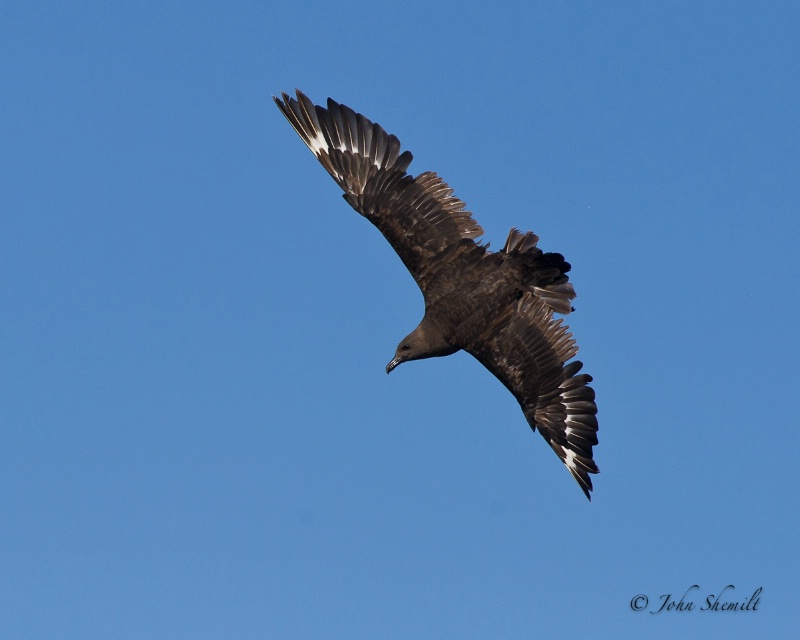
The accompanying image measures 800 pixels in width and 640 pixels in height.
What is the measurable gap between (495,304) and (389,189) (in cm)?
160

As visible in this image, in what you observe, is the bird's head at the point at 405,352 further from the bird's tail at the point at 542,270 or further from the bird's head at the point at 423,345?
the bird's tail at the point at 542,270

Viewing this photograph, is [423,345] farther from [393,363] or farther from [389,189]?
[389,189]

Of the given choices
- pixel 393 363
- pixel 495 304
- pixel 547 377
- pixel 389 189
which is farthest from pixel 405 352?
pixel 389 189

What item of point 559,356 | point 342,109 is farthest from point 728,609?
point 342,109

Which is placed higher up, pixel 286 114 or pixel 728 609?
pixel 286 114

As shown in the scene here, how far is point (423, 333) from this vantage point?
35.4ft

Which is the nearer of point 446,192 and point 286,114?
point 446,192

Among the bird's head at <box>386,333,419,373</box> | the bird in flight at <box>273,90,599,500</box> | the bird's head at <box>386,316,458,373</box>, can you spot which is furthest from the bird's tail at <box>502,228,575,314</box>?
the bird's head at <box>386,333,419,373</box>

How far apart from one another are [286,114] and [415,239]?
2.05m

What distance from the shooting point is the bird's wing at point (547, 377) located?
1048 centimetres

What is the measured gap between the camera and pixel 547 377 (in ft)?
34.4

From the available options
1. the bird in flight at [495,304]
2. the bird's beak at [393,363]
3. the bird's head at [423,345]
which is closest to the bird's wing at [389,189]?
the bird in flight at [495,304]

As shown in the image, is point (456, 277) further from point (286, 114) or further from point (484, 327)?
point (286, 114)

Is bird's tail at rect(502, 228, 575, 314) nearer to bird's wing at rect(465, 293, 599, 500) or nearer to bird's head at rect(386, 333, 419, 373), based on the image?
bird's wing at rect(465, 293, 599, 500)
